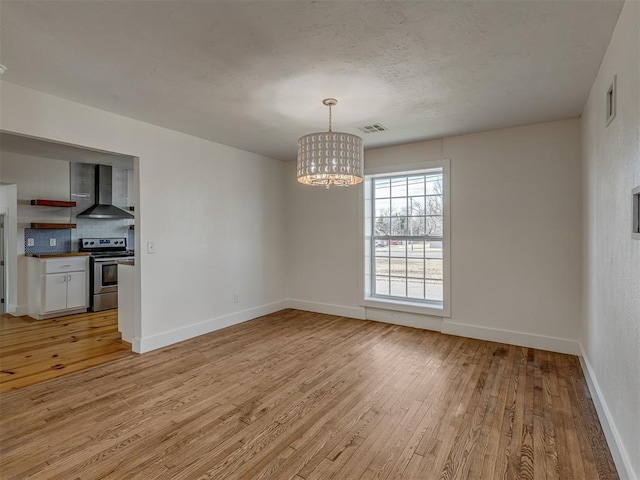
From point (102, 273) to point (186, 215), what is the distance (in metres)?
2.69

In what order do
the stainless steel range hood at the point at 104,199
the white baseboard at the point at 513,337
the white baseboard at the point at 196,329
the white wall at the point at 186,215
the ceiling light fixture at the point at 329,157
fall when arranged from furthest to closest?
the stainless steel range hood at the point at 104,199 < the white baseboard at the point at 196,329 < the white baseboard at the point at 513,337 < the white wall at the point at 186,215 < the ceiling light fixture at the point at 329,157

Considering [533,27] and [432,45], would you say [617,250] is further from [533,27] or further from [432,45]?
[432,45]

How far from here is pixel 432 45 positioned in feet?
7.13

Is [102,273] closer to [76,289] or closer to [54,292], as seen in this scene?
[76,289]

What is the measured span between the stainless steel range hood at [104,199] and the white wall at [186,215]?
277 cm

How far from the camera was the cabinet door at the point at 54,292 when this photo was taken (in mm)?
5043

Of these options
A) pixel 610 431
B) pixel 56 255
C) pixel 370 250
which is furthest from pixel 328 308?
pixel 56 255

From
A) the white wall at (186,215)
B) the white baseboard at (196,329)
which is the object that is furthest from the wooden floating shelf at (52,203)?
the white baseboard at (196,329)

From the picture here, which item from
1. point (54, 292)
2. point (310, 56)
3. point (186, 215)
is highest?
point (310, 56)

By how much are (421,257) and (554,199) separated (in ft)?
5.59

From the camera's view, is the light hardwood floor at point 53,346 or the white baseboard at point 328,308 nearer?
the light hardwood floor at point 53,346

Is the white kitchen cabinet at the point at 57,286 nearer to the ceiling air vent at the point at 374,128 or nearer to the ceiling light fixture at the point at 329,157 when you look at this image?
the ceiling light fixture at the point at 329,157

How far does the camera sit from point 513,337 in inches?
152

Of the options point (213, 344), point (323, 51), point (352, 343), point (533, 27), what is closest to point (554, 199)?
point (533, 27)
